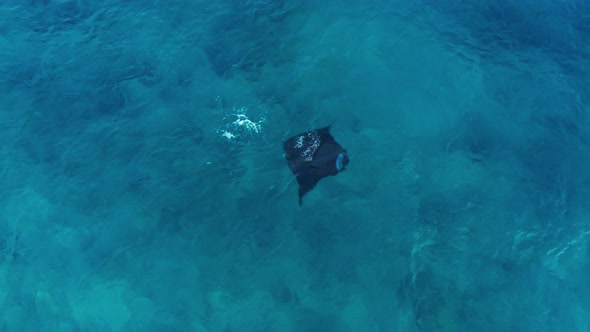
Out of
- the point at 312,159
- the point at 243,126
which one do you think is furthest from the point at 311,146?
the point at 243,126

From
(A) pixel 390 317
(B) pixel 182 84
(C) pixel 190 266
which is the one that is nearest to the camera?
(A) pixel 390 317

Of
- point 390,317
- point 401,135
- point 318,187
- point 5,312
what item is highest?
point 401,135

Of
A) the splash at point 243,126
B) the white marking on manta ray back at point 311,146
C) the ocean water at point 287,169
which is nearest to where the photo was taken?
the ocean water at point 287,169

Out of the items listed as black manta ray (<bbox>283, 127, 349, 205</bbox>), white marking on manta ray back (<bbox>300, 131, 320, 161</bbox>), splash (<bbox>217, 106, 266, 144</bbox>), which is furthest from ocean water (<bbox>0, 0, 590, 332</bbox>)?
white marking on manta ray back (<bbox>300, 131, 320, 161</bbox>)

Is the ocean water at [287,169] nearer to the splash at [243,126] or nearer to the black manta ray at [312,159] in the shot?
the splash at [243,126]

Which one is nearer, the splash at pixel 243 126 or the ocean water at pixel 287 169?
the ocean water at pixel 287 169

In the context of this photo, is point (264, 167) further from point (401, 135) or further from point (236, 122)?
point (401, 135)

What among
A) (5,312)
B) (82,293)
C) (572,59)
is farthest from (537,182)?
(5,312)

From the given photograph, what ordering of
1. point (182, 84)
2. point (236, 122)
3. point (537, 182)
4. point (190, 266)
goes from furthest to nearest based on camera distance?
1. point (182, 84)
2. point (236, 122)
3. point (537, 182)
4. point (190, 266)

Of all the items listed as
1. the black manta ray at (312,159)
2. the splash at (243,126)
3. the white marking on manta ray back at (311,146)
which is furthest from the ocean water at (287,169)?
the white marking on manta ray back at (311,146)
